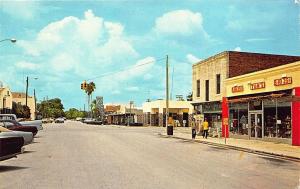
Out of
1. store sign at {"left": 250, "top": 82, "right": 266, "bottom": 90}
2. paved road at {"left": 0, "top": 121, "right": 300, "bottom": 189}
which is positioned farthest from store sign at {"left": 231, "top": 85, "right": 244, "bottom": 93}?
paved road at {"left": 0, "top": 121, "right": 300, "bottom": 189}

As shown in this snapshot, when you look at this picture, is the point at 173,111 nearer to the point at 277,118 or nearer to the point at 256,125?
the point at 256,125

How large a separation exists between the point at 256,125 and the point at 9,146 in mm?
21575

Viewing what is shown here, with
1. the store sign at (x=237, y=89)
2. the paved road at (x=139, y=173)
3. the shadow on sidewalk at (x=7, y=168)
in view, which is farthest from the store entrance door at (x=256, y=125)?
the shadow on sidewalk at (x=7, y=168)

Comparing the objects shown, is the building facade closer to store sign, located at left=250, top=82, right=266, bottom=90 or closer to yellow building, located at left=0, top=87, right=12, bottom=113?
store sign, located at left=250, top=82, right=266, bottom=90

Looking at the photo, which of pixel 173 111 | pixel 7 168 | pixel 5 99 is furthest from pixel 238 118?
pixel 5 99

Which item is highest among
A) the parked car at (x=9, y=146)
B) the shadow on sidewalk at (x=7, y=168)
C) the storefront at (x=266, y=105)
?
the storefront at (x=266, y=105)

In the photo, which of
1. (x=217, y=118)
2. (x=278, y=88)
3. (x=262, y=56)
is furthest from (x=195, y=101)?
(x=278, y=88)

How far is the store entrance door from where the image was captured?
31.1 meters

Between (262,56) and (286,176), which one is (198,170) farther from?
(262,56)

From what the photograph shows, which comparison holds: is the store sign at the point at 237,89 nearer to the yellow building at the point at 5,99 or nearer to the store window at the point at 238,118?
the store window at the point at 238,118

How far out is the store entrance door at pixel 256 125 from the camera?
31109 mm

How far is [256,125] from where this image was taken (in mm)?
31609

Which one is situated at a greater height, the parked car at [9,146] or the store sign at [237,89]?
the store sign at [237,89]

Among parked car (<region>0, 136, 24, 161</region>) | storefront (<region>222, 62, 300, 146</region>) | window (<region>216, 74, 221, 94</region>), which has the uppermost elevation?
window (<region>216, 74, 221, 94</region>)
